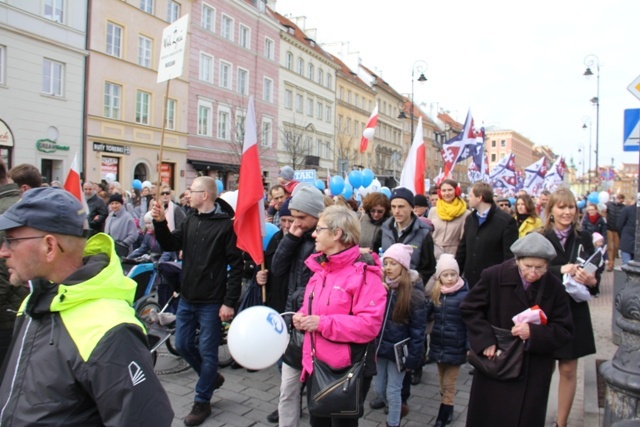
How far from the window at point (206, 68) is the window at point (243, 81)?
11.0ft

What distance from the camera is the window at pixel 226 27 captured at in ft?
108

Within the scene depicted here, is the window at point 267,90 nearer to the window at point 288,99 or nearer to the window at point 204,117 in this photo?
the window at point 288,99

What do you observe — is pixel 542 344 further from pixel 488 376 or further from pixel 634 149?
pixel 634 149

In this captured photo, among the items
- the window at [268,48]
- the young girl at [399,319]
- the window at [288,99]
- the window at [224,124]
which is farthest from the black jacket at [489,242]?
the window at [288,99]

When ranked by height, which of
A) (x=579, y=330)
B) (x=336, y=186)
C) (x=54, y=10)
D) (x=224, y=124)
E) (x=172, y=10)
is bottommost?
(x=579, y=330)

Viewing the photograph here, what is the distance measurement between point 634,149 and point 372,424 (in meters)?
3.90

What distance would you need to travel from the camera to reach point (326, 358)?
3203mm

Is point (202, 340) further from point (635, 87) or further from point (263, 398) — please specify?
point (635, 87)

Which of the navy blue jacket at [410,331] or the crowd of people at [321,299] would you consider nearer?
the crowd of people at [321,299]

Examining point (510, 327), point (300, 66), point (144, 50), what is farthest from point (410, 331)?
point (300, 66)

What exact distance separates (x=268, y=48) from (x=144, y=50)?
1343cm

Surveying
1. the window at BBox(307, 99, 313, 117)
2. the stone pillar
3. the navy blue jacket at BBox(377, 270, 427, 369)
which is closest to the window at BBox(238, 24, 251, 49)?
the window at BBox(307, 99, 313, 117)

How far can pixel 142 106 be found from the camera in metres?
26.8

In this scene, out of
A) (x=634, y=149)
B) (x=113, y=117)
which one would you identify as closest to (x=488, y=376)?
(x=634, y=149)
